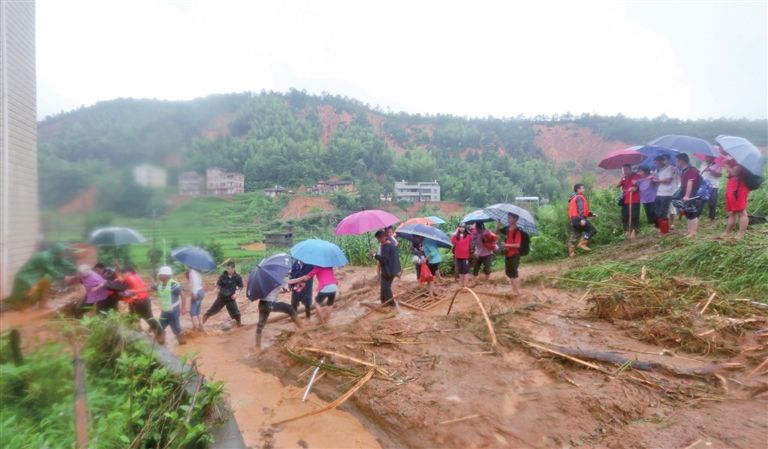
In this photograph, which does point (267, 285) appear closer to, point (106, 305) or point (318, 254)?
point (318, 254)

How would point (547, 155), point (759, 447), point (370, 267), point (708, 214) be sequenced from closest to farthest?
point (759, 447)
point (708, 214)
point (370, 267)
point (547, 155)

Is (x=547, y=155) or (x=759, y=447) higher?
(x=547, y=155)

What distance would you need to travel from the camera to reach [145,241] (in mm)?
1255

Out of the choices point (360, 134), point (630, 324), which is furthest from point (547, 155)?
point (630, 324)

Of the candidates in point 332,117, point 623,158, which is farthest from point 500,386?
point 332,117

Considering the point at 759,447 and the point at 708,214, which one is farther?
the point at 708,214

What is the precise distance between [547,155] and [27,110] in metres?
58.0

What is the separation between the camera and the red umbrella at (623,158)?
747 centimetres

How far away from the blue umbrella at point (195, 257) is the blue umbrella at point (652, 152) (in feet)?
26.3

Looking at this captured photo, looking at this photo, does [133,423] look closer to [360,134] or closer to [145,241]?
[145,241]

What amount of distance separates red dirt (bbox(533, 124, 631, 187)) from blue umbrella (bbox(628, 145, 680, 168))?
46.4 meters

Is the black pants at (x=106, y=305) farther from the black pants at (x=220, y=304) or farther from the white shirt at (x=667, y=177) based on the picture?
the white shirt at (x=667, y=177)

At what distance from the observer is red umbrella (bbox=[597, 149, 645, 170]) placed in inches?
294

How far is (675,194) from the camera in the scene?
719cm
